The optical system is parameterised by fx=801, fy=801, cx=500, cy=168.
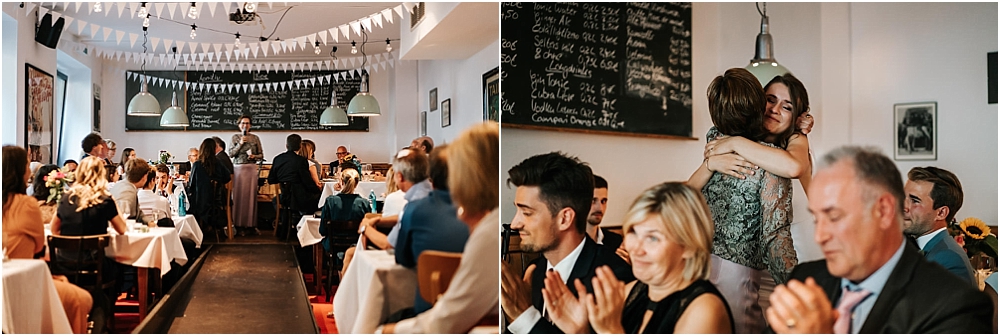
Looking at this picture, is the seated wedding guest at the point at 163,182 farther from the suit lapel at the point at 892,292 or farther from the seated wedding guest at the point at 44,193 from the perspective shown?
the suit lapel at the point at 892,292

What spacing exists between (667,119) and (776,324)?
856 mm

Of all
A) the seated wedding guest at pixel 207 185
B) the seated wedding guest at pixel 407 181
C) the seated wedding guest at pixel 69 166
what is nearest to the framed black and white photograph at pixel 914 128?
the seated wedding guest at pixel 407 181

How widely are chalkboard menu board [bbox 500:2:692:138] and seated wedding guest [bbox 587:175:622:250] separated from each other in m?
0.22

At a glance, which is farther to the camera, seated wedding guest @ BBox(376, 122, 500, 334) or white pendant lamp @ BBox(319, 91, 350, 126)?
white pendant lamp @ BBox(319, 91, 350, 126)

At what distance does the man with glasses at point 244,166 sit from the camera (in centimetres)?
290

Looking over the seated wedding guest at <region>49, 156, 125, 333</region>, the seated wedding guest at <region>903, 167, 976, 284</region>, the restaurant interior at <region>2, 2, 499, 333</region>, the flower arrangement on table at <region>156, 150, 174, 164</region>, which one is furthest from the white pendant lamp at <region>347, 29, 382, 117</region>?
the seated wedding guest at <region>903, 167, 976, 284</region>

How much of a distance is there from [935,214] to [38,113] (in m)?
3.36

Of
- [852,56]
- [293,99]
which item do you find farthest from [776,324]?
[293,99]

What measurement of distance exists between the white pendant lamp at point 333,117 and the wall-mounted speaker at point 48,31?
936 millimetres

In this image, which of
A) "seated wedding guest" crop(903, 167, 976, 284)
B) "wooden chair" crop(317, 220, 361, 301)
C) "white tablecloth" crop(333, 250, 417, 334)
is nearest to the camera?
"white tablecloth" crop(333, 250, 417, 334)

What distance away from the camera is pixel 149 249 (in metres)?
2.85

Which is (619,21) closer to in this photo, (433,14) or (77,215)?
(433,14)

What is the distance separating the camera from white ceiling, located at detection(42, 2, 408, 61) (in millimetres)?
2826

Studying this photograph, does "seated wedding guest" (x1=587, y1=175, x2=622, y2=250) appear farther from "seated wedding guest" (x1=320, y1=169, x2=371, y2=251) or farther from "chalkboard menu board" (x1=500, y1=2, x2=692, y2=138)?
"seated wedding guest" (x1=320, y1=169, x2=371, y2=251)
